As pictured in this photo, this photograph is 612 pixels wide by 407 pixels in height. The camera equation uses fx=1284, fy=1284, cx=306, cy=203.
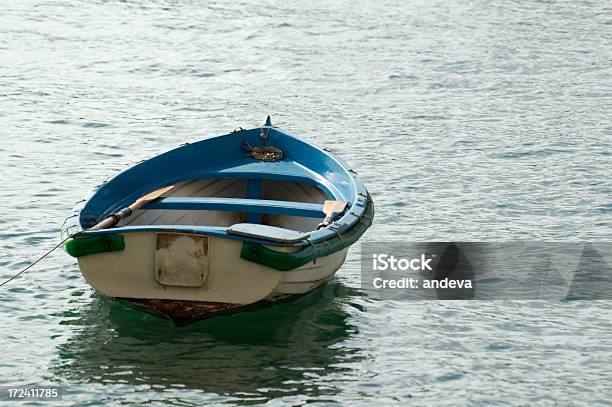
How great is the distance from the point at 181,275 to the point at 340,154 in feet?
22.9

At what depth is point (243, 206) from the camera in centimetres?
1154

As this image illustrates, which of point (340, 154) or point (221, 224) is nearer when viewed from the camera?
point (221, 224)

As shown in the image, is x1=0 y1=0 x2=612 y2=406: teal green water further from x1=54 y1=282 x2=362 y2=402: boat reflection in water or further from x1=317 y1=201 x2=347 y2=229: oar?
x1=317 y1=201 x2=347 y2=229: oar

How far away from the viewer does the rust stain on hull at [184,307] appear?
34.0 feet

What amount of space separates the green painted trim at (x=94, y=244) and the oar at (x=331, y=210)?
185cm

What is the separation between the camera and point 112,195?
38.7 feet

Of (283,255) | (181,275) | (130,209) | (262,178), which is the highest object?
(262,178)

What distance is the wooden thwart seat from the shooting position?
37.8 feet

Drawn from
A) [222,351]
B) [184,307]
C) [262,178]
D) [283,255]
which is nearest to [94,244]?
[184,307]

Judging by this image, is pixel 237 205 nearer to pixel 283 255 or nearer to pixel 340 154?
pixel 283 255

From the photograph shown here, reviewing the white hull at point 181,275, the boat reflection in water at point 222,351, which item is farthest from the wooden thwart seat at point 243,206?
the white hull at point 181,275

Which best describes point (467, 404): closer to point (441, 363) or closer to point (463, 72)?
point (441, 363)

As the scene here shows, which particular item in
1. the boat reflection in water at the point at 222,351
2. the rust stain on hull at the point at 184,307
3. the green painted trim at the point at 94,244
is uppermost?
the green painted trim at the point at 94,244

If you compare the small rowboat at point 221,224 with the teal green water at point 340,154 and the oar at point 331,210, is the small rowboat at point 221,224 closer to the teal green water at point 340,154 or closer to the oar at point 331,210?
the oar at point 331,210
